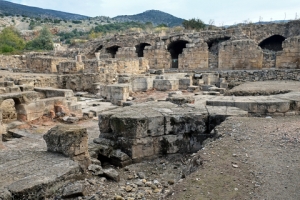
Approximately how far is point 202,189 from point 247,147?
162 centimetres

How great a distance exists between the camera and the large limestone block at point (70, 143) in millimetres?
4945

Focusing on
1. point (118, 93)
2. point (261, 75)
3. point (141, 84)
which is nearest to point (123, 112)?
point (118, 93)

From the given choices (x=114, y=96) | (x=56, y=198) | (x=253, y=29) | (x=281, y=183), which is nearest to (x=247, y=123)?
(x=281, y=183)

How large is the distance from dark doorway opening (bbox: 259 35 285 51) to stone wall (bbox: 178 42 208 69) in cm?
1424

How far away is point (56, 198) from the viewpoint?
397 centimetres

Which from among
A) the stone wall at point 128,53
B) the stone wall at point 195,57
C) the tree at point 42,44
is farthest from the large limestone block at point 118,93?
the tree at point 42,44

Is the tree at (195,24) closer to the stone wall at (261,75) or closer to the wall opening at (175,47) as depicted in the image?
the wall opening at (175,47)

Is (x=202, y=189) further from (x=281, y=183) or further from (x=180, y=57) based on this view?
(x=180, y=57)

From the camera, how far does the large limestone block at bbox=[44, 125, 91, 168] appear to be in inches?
195

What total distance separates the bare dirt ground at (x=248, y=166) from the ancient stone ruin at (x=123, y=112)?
409mm

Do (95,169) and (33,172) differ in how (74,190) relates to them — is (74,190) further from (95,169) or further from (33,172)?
(95,169)

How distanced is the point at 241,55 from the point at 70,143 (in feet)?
40.6

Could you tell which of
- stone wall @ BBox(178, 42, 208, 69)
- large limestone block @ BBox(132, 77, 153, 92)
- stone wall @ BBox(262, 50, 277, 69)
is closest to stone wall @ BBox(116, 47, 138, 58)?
stone wall @ BBox(178, 42, 208, 69)

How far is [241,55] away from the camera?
15.1 metres
